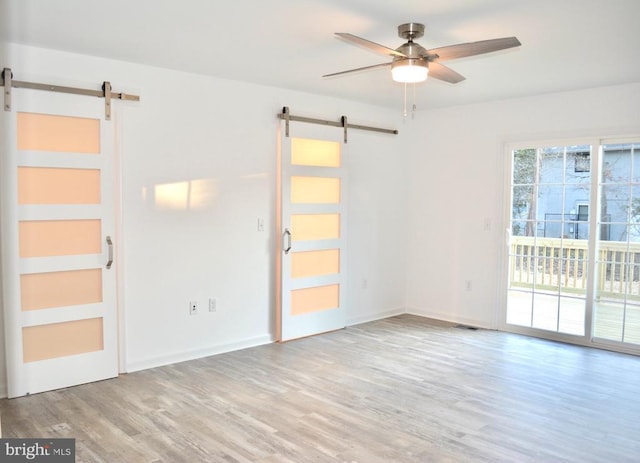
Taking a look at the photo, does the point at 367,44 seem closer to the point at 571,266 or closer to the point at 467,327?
the point at 571,266

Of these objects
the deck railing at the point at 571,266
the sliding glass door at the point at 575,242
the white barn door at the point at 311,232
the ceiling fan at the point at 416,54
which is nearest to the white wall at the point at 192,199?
the white barn door at the point at 311,232

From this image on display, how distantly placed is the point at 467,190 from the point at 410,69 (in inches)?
123

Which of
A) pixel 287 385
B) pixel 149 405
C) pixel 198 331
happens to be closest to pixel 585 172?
pixel 287 385

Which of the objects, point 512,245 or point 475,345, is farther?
point 512,245

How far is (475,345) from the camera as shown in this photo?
5.18 m

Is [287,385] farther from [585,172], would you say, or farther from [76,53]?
[585,172]

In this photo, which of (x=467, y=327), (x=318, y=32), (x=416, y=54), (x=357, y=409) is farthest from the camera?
(x=467, y=327)

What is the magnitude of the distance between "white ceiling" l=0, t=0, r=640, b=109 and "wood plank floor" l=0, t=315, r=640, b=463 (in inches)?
95.8

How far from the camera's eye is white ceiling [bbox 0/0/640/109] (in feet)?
9.66

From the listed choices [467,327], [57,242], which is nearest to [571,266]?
[467,327]

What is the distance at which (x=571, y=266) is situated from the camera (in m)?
5.33

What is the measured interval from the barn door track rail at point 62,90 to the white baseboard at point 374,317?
340 centimetres

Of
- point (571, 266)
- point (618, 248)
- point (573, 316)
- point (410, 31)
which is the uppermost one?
point (410, 31)

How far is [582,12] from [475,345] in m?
3.29
